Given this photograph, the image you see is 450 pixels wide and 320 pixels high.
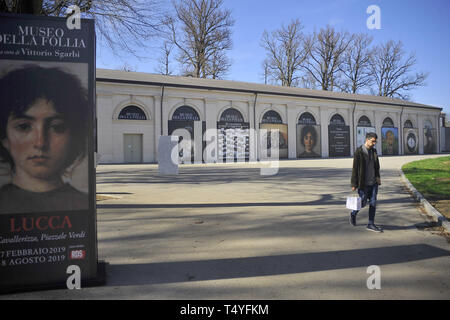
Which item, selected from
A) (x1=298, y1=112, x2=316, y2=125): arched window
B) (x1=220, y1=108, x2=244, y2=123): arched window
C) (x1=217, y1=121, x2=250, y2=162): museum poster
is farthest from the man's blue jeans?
(x1=298, y1=112, x2=316, y2=125): arched window

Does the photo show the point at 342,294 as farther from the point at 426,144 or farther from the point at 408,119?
the point at 426,144

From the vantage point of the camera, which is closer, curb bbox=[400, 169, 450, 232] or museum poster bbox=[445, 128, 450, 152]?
curb bbox=[400, 169, 450, 232]

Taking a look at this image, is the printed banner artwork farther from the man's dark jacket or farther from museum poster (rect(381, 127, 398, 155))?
the man's dark jacket

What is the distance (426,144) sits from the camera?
48406mm

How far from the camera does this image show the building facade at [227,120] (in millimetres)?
27125

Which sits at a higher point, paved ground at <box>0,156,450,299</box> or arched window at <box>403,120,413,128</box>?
arched window at <box>403,120,413,128</box>

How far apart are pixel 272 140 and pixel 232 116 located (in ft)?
16.7

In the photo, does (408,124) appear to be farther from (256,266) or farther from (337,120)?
(256,266)

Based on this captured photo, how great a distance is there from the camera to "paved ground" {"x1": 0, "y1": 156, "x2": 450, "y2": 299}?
3588 mm

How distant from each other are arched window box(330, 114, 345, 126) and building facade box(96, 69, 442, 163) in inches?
0.5

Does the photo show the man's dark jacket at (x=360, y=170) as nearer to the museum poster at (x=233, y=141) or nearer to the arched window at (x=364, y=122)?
the museum poster at (x=233, y=141)

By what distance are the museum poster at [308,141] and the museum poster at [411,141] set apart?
16557mm

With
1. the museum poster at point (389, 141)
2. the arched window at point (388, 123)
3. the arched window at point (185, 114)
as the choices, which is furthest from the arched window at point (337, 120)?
the arched window at point (185, 114)

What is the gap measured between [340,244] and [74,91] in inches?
176
